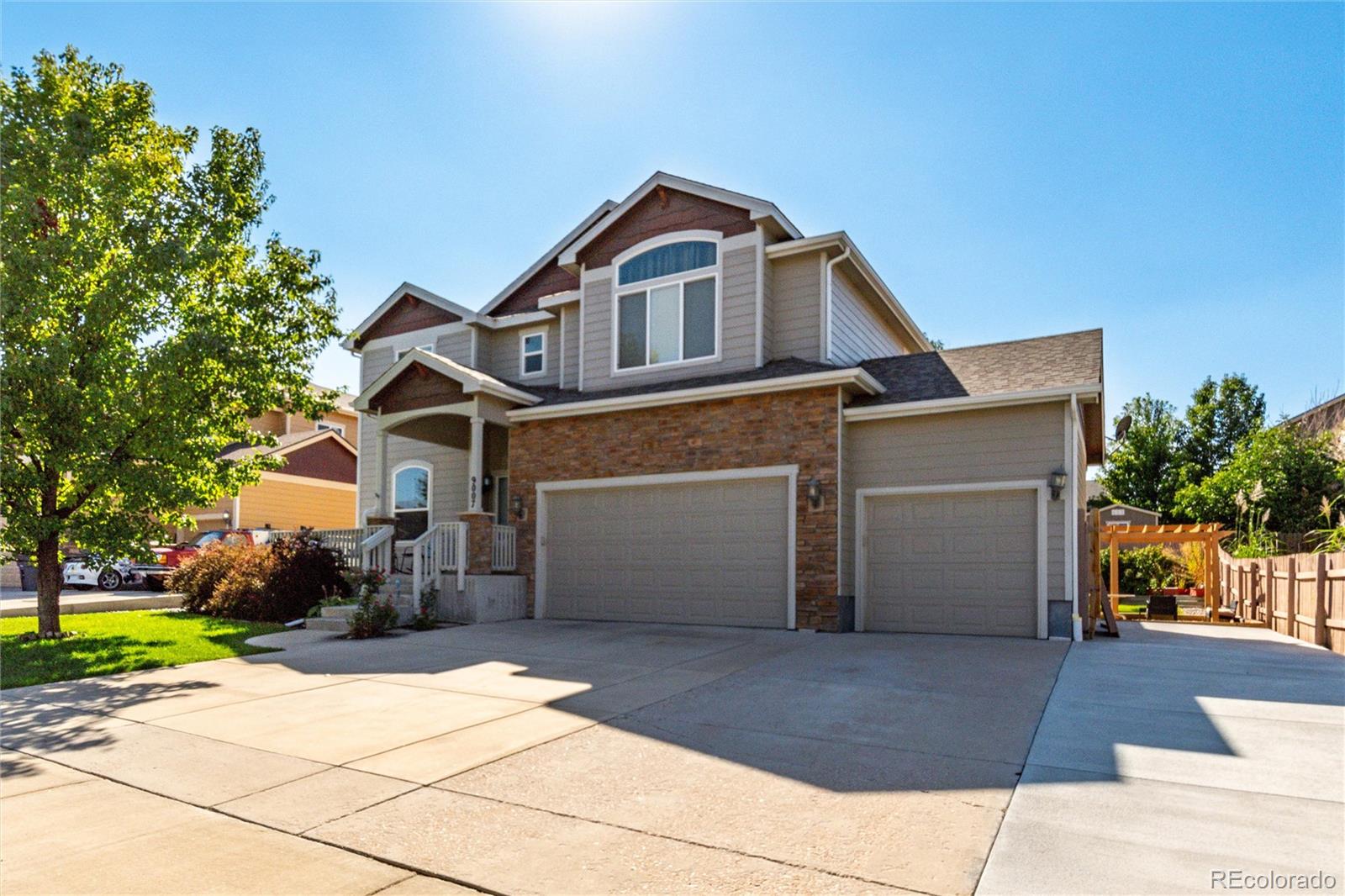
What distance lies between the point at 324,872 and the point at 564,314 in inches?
558

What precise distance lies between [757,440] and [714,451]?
77 cm

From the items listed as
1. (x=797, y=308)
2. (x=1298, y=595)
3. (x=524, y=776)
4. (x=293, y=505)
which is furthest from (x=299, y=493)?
(x=1298, y=595)

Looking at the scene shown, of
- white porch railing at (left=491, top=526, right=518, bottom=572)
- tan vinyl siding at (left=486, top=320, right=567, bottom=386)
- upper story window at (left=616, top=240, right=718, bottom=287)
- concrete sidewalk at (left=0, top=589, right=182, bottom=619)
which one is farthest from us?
tan vinyl siding at (left=486, top=320, right=567, bottom=386)

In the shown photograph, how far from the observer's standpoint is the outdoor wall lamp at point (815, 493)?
1226cm

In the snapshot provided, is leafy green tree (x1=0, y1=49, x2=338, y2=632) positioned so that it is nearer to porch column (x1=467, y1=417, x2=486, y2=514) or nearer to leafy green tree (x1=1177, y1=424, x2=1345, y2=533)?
porch column (x1=467, y1=417, x2=486, y2=514)

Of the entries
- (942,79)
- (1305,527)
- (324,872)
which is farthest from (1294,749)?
(1305,527)

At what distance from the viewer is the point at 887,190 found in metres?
13.2

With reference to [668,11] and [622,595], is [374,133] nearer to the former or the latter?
[668,11]

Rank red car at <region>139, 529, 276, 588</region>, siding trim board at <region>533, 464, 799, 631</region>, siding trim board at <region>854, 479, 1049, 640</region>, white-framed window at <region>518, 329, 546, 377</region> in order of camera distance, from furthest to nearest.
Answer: red car at <region>139, 529, 276, 588</region>, white-framed window at <region>518, 329, 546, 377</region>, siding trim board at <region>533, 464, 799, 631</region>, siding trim board at <region>854, 479, 1049, 640</region>

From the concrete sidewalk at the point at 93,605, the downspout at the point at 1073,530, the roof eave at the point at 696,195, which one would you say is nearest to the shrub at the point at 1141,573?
the downspout at the point at 1073,530

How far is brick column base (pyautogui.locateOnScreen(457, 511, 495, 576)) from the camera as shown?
548 inches

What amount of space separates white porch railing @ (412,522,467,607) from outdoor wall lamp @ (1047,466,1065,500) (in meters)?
8.98

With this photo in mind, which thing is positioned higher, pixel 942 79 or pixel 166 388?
pixel 942 79

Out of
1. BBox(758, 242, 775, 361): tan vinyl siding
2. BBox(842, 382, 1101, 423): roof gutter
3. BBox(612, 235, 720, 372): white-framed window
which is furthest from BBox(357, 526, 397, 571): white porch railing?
BBox(842, 382, 1101, 423): roof gutter
